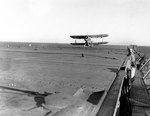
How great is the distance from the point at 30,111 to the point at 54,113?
0.70 metres

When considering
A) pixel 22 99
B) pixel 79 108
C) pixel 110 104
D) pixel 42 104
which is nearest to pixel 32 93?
pixel 22 99

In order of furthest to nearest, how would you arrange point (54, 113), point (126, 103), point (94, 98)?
1. point (126, 103)
2. point (94, 98)
3. point (54, 113)

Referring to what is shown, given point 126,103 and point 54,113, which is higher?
point 54,113

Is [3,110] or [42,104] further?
[42,104]

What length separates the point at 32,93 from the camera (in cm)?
702

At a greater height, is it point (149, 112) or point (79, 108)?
point (79, 108)

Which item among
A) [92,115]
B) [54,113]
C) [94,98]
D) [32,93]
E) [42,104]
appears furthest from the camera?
[32,93]

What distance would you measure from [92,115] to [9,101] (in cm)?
299

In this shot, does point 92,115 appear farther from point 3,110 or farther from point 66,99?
point 3,110

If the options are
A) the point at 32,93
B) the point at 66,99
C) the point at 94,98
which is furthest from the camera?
the point at 32,93

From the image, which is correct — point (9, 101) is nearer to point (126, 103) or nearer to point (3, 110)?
point (3, 110)

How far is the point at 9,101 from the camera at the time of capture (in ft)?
19.0

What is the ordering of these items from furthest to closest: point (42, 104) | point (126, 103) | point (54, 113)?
point (126, 103)
point (42, 104)
point (54, 113)

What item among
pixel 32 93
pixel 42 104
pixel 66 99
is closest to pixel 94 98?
pixel 66 99
